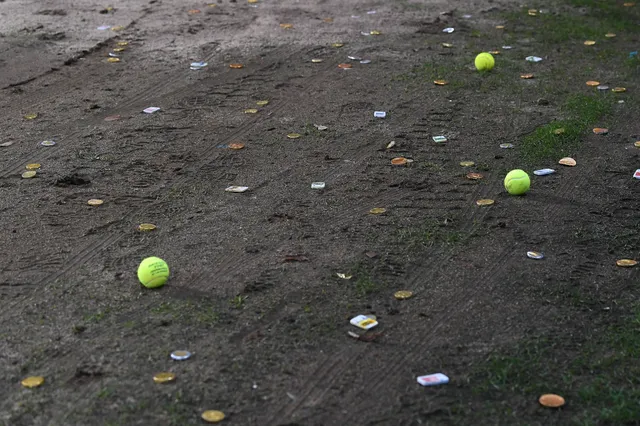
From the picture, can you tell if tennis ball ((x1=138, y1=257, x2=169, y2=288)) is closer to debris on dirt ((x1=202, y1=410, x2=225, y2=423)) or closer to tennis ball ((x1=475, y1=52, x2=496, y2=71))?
debris on dirt ((x1=202, y1=410, x2=225, y2=423))

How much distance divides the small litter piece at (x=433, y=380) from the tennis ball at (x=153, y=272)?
1.37 meters

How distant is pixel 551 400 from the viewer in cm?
328

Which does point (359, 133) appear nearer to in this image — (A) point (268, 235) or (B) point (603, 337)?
(A) point (268, 235)

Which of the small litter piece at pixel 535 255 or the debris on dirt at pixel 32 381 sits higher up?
the debris on dirt at pixel 32 381

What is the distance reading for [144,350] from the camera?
11.8ft

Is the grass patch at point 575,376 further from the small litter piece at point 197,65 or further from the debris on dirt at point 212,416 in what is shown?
the small litter piece at point 197,65

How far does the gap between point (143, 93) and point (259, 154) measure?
1.61m

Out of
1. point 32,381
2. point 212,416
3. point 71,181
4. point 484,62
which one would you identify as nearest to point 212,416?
point 212,416

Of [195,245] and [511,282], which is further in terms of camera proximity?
[195,245]

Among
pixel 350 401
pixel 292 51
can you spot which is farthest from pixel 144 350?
pixel 292 51

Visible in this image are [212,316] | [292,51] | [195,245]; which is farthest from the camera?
[292,51]

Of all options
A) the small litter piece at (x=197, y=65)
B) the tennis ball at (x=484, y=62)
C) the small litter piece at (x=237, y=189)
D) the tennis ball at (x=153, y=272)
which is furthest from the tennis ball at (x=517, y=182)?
the small litter piece at (x=197, y=65)

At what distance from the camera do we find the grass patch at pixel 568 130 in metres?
5.84

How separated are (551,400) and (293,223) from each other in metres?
1.95
